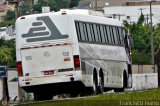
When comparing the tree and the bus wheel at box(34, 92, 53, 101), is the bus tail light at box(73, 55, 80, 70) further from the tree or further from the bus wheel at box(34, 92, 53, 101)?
the tree

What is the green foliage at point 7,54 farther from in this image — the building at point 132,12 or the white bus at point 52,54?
the white bus at point 52,54

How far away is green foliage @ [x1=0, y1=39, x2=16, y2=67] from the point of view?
11762cm

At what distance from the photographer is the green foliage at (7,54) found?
386 feet

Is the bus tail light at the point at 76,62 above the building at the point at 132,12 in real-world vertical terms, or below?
above

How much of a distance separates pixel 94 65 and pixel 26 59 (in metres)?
4.00

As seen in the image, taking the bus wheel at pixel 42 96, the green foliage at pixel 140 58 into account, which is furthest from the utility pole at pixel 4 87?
the green foliage at pixel 140 58

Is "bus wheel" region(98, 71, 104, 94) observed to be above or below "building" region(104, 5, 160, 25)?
above

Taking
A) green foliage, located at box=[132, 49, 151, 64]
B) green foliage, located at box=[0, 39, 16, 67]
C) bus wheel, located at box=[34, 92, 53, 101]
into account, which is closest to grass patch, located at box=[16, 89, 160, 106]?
bus wheel, located at box=[34, 92, 53, 101]

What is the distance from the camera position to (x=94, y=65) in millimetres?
45469

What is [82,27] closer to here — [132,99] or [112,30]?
[112,30]

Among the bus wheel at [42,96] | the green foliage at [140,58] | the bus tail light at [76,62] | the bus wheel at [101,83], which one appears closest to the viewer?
the bus tail light at [76,62]

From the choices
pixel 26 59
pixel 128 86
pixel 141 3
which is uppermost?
pixel 26 59

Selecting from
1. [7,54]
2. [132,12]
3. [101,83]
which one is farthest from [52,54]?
[132,12]

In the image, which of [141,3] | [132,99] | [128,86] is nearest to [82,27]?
[128,86]
